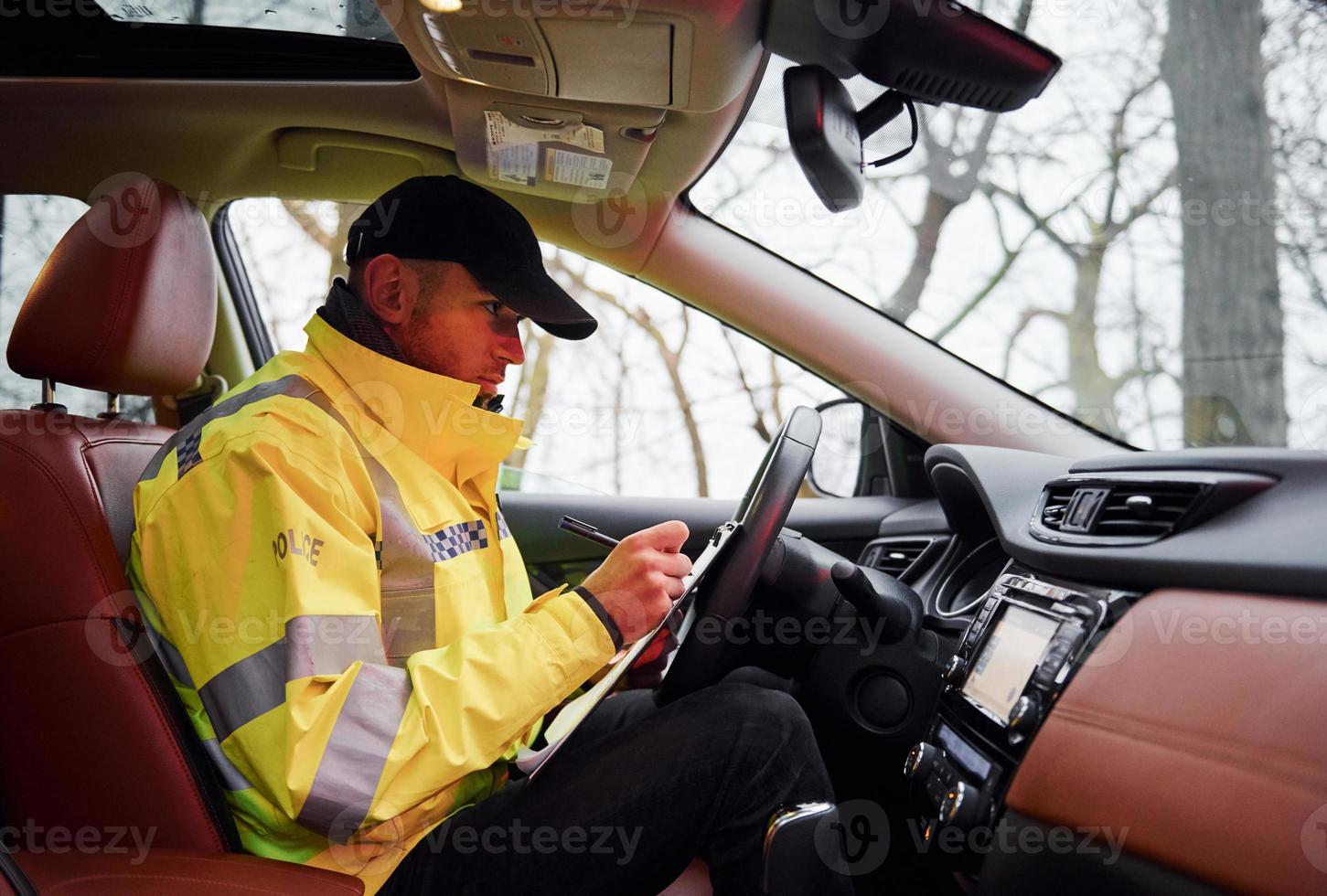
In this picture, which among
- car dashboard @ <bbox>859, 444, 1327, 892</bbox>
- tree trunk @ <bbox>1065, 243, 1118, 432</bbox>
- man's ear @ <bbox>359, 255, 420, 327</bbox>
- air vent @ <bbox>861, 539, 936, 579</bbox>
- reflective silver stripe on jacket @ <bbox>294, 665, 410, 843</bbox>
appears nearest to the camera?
car dashboard @ <bbox>859, 444, 1327, 892</bbox>

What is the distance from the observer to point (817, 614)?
62.1 inches

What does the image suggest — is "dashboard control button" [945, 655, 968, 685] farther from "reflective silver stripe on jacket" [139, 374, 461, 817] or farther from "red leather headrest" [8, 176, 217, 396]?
"red leather headrest" [8, 176, 217, 396]

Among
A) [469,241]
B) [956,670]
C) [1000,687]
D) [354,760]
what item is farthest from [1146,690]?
[469,241]

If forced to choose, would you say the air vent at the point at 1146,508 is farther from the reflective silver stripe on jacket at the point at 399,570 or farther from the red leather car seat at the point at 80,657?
the red leather car seat at the point at 80,657

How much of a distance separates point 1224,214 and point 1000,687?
1.49 m

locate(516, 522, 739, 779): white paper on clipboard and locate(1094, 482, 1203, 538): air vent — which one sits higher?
locate(1094, 482, 1203, 538): air vent

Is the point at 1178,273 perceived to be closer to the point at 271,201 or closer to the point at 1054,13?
the point at 1054,13

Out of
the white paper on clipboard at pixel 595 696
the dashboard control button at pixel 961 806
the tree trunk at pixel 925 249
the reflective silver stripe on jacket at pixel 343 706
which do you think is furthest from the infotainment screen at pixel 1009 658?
the tree trunk at pixel 925 249

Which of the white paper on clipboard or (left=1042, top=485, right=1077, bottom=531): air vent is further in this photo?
(left=1042, top=485, right=1077, bottom=531): air vent

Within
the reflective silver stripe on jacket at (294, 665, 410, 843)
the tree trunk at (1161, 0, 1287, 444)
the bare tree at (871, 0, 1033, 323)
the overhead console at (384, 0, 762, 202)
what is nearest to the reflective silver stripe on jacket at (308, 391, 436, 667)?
the reflective silver stripe on jacket at (294, 665, 410, 843)

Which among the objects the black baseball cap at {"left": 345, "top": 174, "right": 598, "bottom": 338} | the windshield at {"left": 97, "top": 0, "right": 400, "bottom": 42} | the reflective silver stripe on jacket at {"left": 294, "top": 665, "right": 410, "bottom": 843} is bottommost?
the reflective silver stripe on jacket at {"left": 294, "top": 665, "right": 410, "bottom": 843}

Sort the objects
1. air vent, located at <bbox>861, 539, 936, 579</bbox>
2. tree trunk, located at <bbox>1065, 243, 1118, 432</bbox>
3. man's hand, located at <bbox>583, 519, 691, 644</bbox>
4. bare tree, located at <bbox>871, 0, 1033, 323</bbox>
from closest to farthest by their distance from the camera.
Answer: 1. man's hand, located at <bbox>583, 519, 691, 644</bbox>
2. air vent, located at <bbox>861, 539, 936, 579</bbox>
3. tree trunk, located at <bbox>1065, 243, 1118, 432</bbox>
4. bare tree, located at <bbox>871, 0, 1033, 323</bbox>

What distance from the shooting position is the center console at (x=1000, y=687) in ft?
3.79

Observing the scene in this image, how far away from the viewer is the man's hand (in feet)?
4.09
